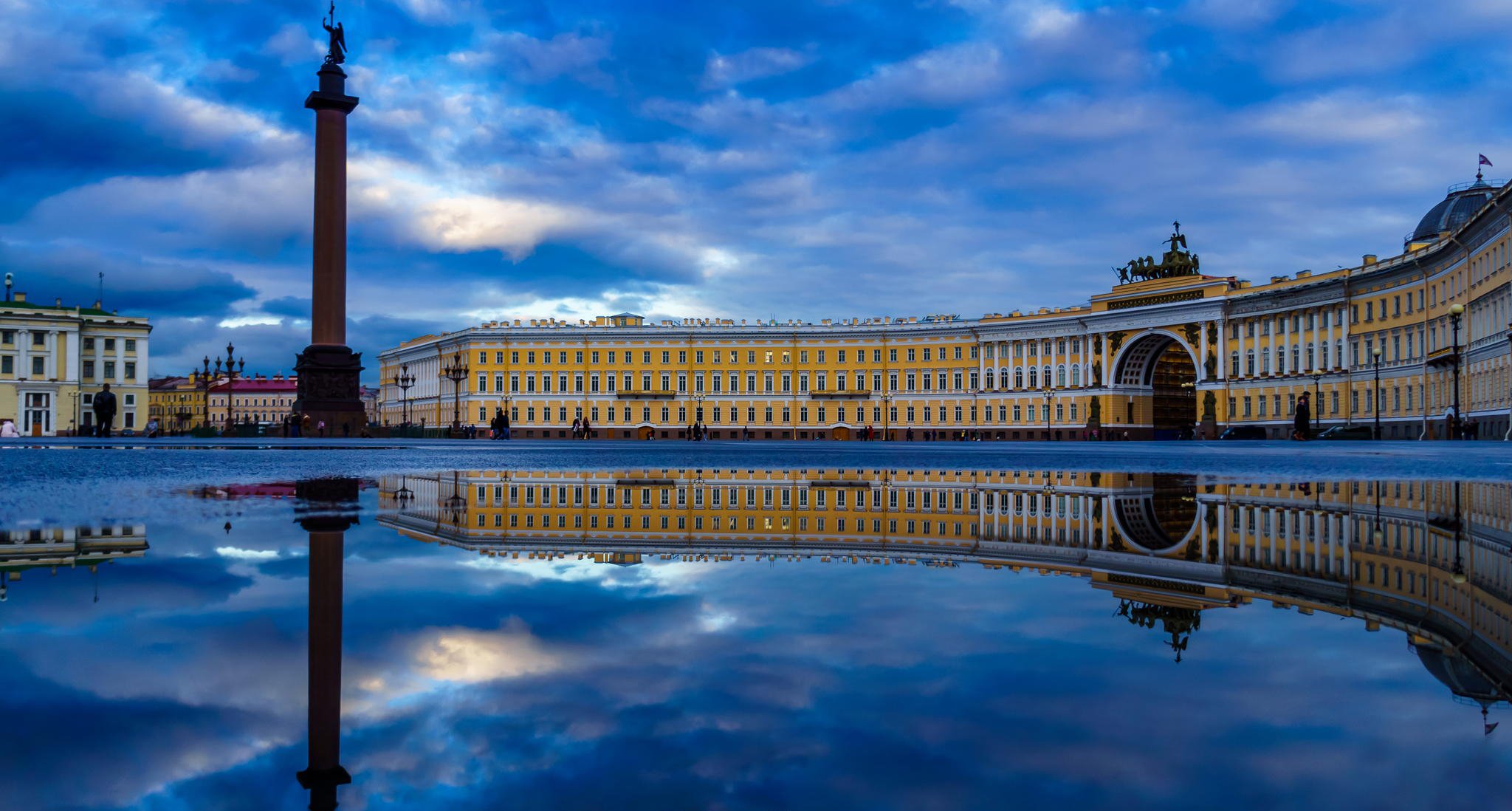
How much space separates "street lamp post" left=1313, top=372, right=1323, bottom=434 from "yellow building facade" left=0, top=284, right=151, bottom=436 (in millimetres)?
90605

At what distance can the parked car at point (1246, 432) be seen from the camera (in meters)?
70.2

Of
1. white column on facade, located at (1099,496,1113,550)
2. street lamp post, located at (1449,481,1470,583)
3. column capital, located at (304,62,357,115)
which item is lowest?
white column on facade, located at (1099,496,1113,550)

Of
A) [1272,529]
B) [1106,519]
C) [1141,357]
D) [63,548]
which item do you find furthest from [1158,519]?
[1141,357]

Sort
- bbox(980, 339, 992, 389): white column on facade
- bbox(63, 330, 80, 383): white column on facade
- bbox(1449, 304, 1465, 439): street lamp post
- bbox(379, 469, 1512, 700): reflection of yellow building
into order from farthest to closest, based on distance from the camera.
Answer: bbox(980, 339, 992, 389): white column on facade → bbox(63, 330, 80, 383): white column on facade → bbox(1449, 304, 1465, 439): street lamp post → bbox(379, 469, 1512, 700): reflection of yellow building

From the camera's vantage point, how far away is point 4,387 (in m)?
84.6

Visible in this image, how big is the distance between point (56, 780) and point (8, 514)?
520cm

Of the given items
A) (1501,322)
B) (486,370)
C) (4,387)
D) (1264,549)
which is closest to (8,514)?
(1264,549)

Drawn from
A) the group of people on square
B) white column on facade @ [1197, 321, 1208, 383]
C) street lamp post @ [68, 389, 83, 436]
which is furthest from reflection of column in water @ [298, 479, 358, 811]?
street lamp post @ [68, 389, 83, 436]

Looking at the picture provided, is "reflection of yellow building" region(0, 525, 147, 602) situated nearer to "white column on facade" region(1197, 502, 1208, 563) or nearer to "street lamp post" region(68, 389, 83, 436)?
"white column on facade" region(1197, 502, 1208, 563)

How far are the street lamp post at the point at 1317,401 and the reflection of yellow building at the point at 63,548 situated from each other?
71475 mm

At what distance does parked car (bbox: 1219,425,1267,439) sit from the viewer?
7022 centimetres

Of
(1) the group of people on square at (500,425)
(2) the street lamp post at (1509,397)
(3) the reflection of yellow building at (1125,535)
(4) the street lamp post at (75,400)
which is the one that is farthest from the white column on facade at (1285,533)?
(4) the street lamp post at (75,400)

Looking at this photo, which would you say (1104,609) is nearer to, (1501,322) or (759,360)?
(1501,322)

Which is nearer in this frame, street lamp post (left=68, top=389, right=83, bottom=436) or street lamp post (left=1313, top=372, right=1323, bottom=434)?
street lamp post (left=1313, top=372, right=1323, bottom=434)
